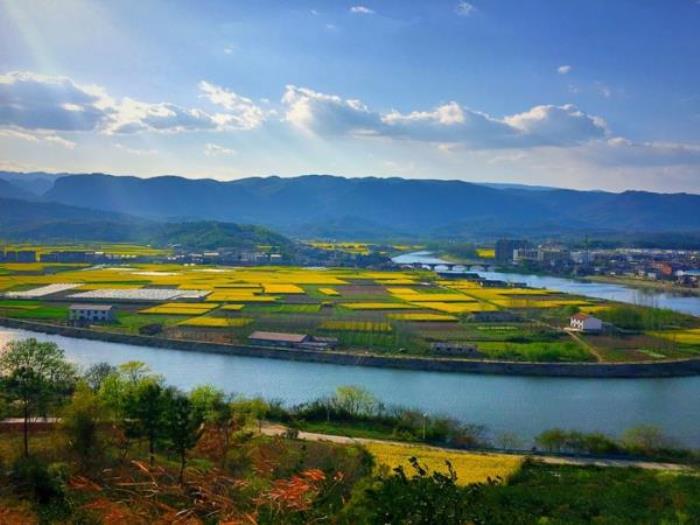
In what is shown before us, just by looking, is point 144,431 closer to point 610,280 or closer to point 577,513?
point 577,513

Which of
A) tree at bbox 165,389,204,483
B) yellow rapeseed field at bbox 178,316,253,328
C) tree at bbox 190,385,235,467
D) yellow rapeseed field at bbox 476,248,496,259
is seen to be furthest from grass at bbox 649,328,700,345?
yellow rapeseed field at bbox 476,248,496,259

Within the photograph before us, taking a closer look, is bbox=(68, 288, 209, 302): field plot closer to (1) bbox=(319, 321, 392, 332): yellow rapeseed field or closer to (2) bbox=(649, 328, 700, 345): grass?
(1) bbox=(319, 321, 392, 332): yellow rapeseed field

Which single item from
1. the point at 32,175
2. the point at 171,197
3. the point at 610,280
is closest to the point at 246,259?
the point at 610,280

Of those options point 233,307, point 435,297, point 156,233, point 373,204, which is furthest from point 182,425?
point 373,204

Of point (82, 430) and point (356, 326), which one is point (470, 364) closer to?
point (356, 326)

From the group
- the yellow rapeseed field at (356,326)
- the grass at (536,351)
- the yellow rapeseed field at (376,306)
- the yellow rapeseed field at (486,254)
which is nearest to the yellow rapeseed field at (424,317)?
the yellow rapeseed field at (356,326)

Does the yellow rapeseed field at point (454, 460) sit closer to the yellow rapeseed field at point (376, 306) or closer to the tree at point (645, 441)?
the tree at point (645, 441)
